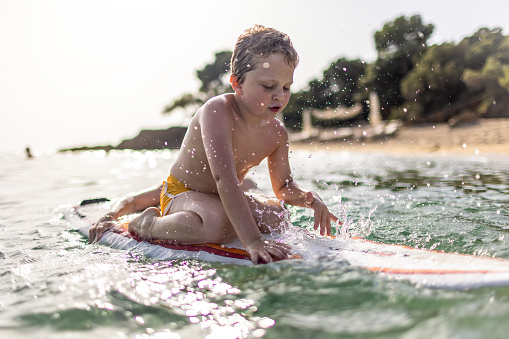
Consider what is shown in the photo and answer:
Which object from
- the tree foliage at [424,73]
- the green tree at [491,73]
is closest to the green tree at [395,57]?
the tree foliage at [424,73]

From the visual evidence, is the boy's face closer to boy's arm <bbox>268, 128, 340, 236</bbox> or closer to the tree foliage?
boy's arm <bbox>268, 128, 340, 236</bbox>

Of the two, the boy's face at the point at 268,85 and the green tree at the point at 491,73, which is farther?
the green tree at the point at 491,73

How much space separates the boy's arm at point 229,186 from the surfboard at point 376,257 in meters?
0.11

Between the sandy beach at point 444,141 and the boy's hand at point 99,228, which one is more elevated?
the sandy beach at point 444,141

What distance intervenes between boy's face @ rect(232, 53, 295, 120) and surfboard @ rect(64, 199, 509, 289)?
748 mm

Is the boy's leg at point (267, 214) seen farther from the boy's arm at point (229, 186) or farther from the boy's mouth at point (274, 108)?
the boy's mouth at point (274, 108)

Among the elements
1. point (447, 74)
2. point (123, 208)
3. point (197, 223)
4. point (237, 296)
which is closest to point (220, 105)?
point (197, 223)

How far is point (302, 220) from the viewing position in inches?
134

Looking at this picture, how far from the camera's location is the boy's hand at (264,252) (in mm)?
2059

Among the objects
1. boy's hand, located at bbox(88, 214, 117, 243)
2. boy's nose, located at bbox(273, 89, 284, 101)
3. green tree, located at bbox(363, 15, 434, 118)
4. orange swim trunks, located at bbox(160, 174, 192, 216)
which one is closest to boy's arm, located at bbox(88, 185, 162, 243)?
boy's hand, located at bbox(88, 214, 117, 243)

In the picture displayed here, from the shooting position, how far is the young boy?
7.20 ft

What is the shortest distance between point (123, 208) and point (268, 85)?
1.67 m

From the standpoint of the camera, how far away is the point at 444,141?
13914mm

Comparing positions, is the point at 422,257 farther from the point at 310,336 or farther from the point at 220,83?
the point at 220,83
